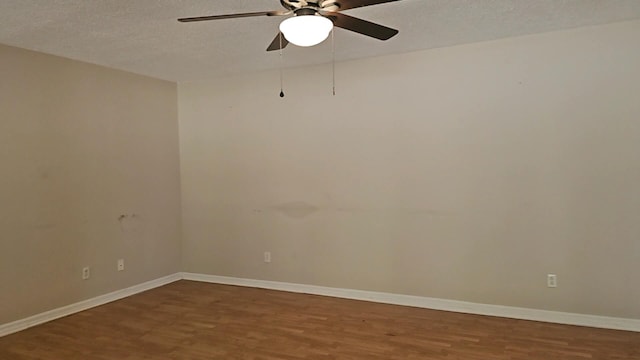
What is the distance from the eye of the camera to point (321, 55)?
4.24 m

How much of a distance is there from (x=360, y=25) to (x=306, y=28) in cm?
50

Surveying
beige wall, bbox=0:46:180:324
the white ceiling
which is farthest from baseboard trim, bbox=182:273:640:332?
the white ceiling

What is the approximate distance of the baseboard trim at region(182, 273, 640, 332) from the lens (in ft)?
11.7

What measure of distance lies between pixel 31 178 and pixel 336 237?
282cm

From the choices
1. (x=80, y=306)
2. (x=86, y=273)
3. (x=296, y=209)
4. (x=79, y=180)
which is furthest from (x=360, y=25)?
(x=80, y=306)

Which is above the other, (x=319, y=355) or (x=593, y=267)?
(x=593, y=267)

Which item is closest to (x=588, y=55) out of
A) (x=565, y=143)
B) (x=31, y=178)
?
(x=565, y=143)

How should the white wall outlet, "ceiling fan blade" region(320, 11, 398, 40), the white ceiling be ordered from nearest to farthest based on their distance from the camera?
Result: "ceiling fan blade" region(320, 11, 398, 40) → the white ceiling → the white wall outlet

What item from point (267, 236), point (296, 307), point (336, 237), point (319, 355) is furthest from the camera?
point (267, 236)

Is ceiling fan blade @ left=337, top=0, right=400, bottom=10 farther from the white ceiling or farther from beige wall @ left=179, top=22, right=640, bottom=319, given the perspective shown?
beige wall @ left=179, top=22, right=640, bottom=319

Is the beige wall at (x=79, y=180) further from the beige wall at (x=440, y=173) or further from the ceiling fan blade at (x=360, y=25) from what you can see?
the ceiling fan blade at (x=360, y=25)

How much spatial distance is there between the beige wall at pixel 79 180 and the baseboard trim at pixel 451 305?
40.4 inches

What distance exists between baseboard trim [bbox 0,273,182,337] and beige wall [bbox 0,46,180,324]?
0.05 meters

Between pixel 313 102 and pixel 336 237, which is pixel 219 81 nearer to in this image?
pixel 313 102
